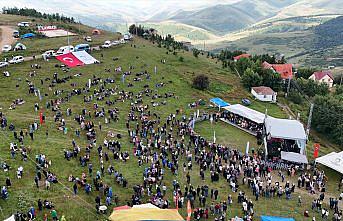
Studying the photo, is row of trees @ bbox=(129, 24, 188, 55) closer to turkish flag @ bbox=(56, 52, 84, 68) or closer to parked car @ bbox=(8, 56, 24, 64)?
turkish flag @ bbox=(56, 52, 84, 68)

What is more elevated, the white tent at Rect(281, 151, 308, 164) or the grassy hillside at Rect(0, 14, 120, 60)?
the grassy hillside at Rect(0, 14, 120, 60)

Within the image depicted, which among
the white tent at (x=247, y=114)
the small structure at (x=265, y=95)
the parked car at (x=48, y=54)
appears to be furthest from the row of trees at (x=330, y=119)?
the parked car at (x=48, y=54)

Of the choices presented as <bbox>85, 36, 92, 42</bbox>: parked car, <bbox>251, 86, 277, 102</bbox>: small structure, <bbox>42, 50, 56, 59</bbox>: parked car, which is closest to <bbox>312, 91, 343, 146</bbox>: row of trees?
<bbox>251, 86, 277, 102</bbox>: small structure

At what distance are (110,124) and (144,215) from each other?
2294 cm

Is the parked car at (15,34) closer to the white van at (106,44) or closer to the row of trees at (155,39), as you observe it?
the white van at (106,44)

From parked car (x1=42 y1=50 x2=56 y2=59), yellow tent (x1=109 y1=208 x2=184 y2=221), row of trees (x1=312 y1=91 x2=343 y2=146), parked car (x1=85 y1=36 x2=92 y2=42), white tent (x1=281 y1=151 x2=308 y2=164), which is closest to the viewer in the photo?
yellow tent (x1=109 y1=208 x2=184 y2=221)

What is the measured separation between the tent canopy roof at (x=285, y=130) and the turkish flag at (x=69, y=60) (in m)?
34.3

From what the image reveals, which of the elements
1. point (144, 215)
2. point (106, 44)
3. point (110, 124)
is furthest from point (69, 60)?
point (144, 215)

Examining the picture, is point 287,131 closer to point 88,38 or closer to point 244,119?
point 244,119

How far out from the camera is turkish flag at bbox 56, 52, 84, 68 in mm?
61875

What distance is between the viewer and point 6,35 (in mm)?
81312

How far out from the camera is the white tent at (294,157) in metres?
37.9

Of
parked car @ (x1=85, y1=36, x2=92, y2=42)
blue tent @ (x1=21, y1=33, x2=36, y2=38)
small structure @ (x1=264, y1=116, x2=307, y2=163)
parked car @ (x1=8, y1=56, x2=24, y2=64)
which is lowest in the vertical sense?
small structure @ (x1=264, y1=116, x2=307, y2=163)

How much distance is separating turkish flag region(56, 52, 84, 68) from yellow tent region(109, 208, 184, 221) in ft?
142
